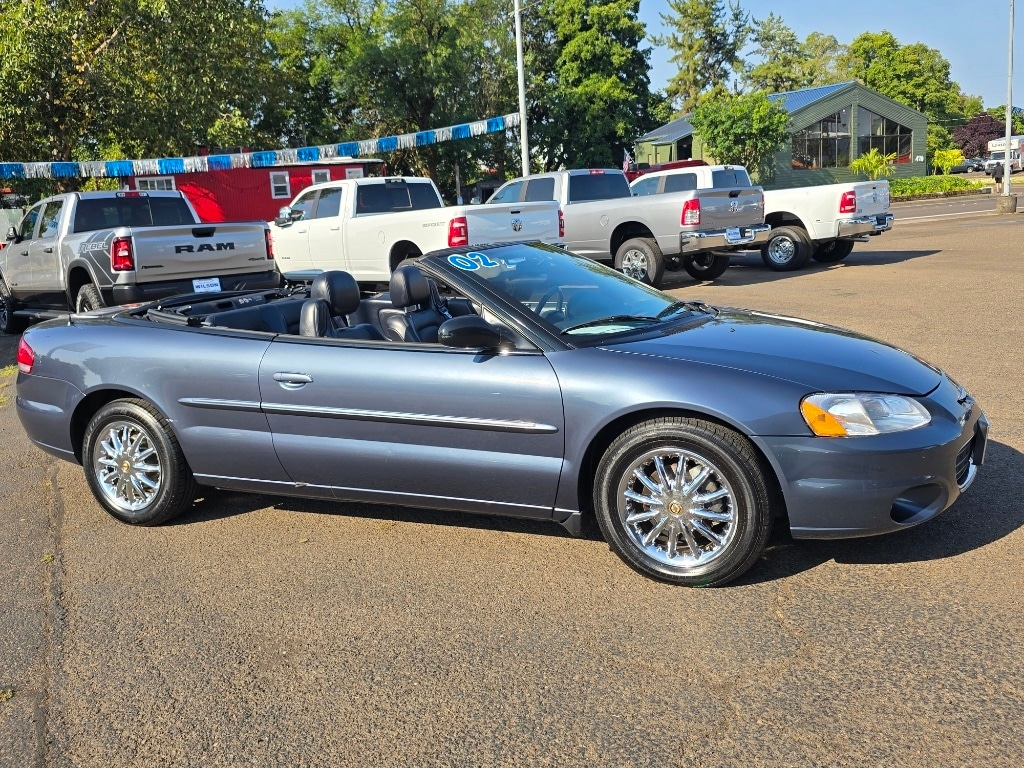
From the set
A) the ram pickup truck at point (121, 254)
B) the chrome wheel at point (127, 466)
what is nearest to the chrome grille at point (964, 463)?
the chrome wheel at point (127, 466)

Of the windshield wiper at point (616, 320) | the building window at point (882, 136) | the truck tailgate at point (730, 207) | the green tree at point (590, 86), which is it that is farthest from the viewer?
the building window at point (882, 136)

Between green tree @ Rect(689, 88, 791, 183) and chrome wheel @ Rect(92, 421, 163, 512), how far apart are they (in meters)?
42.7

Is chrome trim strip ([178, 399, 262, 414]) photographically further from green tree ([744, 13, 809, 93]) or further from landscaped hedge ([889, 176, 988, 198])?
green tree ([744, 13, 809, 93])

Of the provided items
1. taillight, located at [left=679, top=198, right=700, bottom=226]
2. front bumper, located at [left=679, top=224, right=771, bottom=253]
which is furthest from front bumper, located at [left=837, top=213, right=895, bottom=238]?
taillight, located at [left=679, top=198, right=700, bottom=226]

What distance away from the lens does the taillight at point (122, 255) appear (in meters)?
10.9

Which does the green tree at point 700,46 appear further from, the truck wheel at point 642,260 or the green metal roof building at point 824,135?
the truck wheel at point 642,260

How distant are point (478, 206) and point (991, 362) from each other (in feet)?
23.2

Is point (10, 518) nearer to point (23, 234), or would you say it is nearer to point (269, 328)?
point (269, 328)

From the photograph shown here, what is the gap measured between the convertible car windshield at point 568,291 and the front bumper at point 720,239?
9.35 meters

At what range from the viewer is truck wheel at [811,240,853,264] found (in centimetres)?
1712

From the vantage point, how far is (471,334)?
13.5 ft

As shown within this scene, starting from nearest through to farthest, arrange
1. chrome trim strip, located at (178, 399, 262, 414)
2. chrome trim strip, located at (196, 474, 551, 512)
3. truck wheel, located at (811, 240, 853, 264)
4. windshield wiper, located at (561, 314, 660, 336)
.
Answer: chrome trim strip, located at (196, 474, 551, 512)
windshield wiper, located at (561, 314, 660, 336)
chrome trim strip, located at (178, 399, 262, 414)
truck wheel, located at (811, 240, 853, 264)

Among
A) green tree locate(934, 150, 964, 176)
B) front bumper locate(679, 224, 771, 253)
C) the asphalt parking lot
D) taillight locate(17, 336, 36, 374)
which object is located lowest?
the asphalt parking lot

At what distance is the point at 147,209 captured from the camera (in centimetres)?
1249
